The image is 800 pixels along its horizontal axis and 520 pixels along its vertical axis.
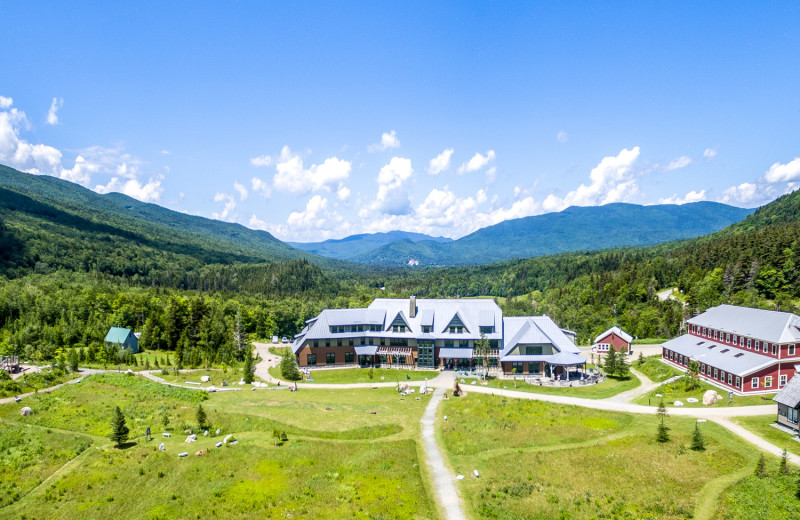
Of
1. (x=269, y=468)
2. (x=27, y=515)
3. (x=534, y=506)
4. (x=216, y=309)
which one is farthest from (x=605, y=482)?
(x=216, y=309)

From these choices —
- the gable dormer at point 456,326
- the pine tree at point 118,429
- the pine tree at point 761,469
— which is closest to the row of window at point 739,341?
the pine tree at point 761,469

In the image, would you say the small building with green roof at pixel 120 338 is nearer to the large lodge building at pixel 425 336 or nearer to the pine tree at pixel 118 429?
the large lodge building at pixel 425 336

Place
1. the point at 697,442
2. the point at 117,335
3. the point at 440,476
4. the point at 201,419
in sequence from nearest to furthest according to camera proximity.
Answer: the point at 440,476
the point at 697,442
the point at 201,419
the point at 117,335

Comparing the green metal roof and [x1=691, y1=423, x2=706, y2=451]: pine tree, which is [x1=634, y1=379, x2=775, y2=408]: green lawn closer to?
[x1=691, y1=423, x2=706, y2=451]: pine tree

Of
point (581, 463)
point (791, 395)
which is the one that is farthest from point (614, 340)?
point (581, 463)

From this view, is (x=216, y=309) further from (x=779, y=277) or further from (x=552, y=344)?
(x=779, y=277)

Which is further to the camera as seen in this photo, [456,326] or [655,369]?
[456,326]

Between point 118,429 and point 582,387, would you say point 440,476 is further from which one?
point 582,387
